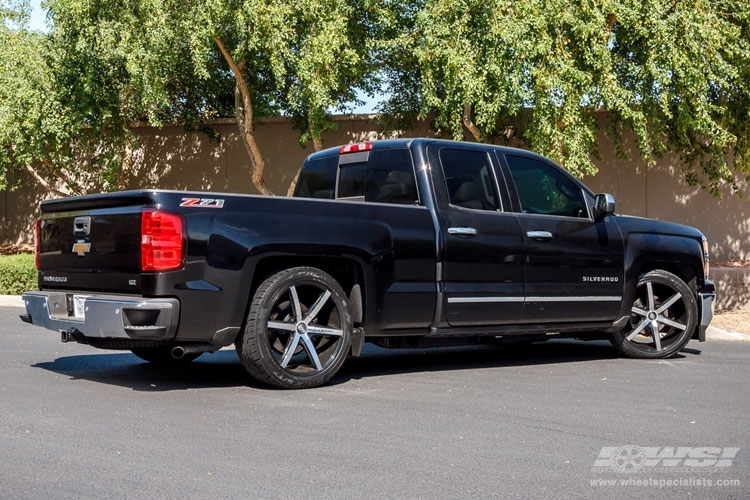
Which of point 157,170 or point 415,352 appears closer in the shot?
point 415,352

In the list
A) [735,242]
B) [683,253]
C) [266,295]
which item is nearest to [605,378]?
[683,253]

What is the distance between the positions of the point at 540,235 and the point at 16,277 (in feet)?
42.6

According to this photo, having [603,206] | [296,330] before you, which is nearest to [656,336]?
[603,206]

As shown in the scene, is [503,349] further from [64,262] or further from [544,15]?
[544,15]

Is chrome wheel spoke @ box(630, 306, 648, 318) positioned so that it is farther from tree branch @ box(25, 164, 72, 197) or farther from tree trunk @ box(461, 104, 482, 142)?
tree branch @ box(25, 164, 72, 197)

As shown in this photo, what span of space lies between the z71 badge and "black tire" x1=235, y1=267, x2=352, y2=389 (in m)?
0.74

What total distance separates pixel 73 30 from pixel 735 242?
14855 mm

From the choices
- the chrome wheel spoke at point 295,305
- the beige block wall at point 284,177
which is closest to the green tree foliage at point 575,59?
the beige block wall at point 284,177

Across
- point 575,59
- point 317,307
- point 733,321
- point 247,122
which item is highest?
point 575,59

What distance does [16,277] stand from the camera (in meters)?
18.7

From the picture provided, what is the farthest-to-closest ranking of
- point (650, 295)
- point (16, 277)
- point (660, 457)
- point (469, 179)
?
point (16, 277) < point (650, 295) < point (469, 179) < point (660, 457)

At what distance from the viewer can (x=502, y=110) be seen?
18.8 meters

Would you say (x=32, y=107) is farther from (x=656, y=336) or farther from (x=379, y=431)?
(x=379, y=431)

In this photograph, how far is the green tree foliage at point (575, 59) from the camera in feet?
50.5
